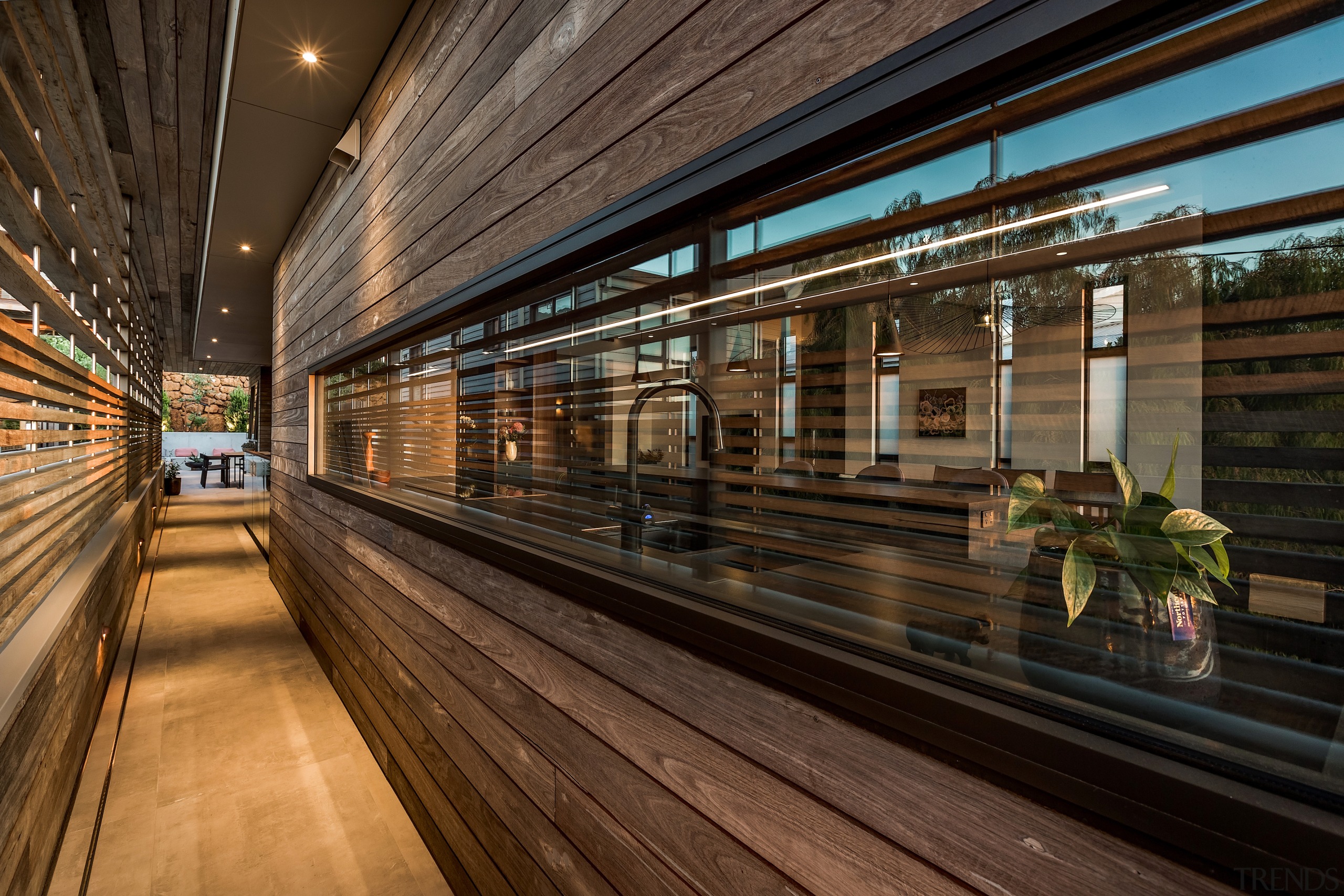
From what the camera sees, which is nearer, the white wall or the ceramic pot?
the ceramic pot

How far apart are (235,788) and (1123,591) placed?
9.57ft

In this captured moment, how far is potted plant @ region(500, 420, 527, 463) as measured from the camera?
1581mm

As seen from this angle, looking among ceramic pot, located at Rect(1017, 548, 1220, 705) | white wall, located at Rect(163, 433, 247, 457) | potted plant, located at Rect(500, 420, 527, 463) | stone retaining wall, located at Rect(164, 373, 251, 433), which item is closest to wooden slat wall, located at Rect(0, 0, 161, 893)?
potted plant, located at Rect(500, 420, 527, 463)

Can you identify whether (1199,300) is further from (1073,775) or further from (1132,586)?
(1073,775)

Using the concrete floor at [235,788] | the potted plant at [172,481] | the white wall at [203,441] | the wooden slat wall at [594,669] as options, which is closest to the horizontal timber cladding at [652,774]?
the wooden slat wall at [594,669]

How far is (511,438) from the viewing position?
1.62 m

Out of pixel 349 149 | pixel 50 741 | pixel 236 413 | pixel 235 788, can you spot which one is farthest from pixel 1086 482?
pixel 236 413

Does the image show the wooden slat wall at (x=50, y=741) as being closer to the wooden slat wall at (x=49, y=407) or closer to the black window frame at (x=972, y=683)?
the wooden slat wall at (x=49, y=407)

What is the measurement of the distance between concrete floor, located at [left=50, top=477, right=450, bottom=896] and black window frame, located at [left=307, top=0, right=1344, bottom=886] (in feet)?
5.70

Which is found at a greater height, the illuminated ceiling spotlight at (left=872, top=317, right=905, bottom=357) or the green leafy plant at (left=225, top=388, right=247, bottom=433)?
the green leafy plant at (left=225, top=388, right=247, bottom=433)

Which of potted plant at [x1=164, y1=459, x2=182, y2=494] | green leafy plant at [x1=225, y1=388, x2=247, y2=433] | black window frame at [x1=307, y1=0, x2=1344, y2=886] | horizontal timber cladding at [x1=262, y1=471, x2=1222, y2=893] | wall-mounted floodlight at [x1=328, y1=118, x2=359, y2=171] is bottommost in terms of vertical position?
potted plant at [x1=164, y1=459, x2=182, y2=494]

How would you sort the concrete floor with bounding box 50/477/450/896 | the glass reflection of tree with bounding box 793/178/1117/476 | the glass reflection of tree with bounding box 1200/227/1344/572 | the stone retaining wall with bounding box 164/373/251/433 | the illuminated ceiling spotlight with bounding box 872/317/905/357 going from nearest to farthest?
the glass reflection of tree with bounding box 1200/227/1344/572, the glass reflection of tree with bounding box 793/178/1117/476, the illuminated ceiling spotlight with bounding box 872/317/905/357, the concrete floor with bounding box 50/477/450/896, the stone retaining wall with bounding box 164/373/251/433

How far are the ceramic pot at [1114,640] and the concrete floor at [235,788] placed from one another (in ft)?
6.73

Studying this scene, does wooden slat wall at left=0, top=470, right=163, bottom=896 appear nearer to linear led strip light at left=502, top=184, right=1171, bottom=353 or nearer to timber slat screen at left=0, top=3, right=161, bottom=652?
timber slat screen at left=0, top=3, right=161, bottom=652
